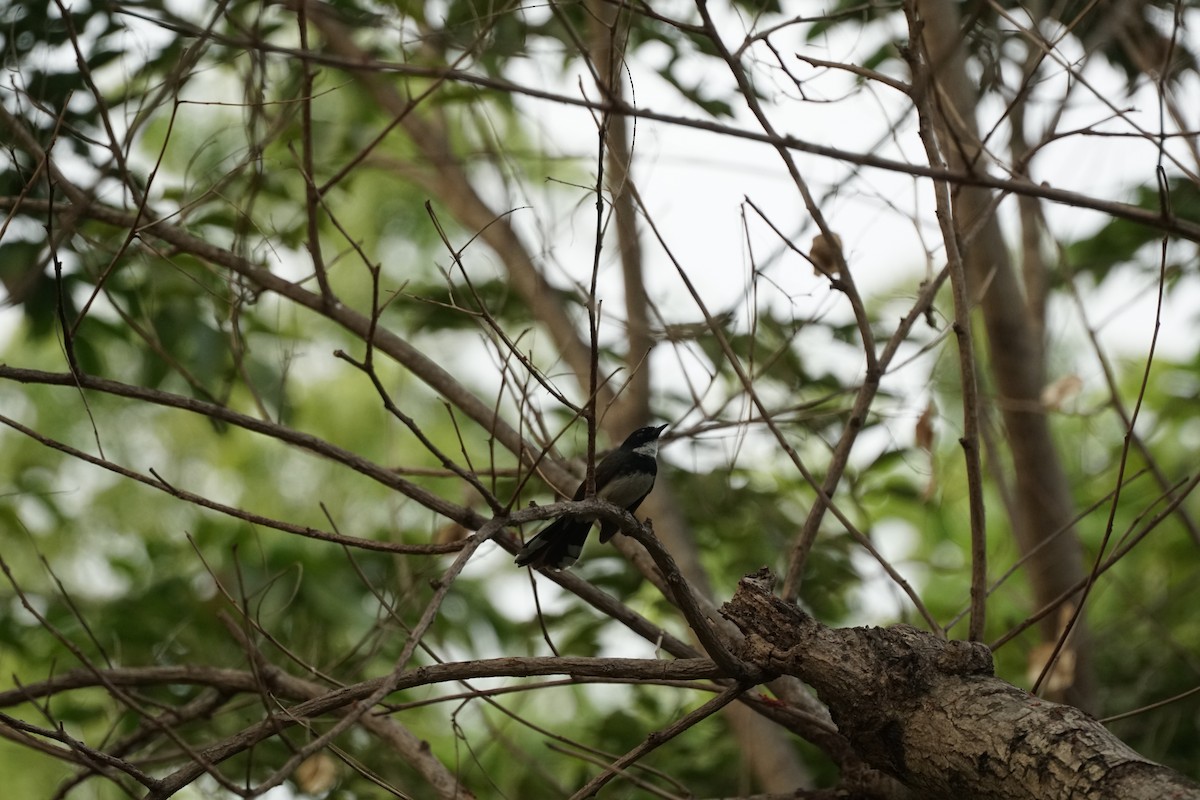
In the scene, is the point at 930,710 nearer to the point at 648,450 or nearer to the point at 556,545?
the point at 556,545

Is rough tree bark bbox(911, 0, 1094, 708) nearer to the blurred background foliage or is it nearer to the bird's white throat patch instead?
the blurred background foliage

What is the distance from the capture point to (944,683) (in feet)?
7.28

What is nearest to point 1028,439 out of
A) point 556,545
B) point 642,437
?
point 642,437

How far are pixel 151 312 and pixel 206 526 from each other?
3.46 ft

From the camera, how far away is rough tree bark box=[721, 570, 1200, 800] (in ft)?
6.45

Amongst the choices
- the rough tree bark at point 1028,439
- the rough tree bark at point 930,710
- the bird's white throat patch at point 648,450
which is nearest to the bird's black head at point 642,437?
the bird's white throat patch at point 648,450

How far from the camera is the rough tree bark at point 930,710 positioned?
1.97 meters

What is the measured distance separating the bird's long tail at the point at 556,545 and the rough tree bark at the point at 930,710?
0.60 meters

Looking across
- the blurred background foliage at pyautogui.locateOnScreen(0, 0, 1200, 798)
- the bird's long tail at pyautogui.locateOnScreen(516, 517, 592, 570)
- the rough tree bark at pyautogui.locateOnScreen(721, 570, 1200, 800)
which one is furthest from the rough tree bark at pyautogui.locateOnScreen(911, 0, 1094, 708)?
the rough tree bark at pyautogui.locateOnScreen(721, 570, 1200, 800)

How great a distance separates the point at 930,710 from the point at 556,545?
4.50 ft

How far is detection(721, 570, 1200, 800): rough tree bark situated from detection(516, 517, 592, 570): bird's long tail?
1.96 feet

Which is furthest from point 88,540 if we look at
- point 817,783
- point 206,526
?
point 817,783

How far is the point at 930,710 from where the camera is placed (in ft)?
7.13

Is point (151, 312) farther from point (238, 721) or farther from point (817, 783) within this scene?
point (817, 783)
